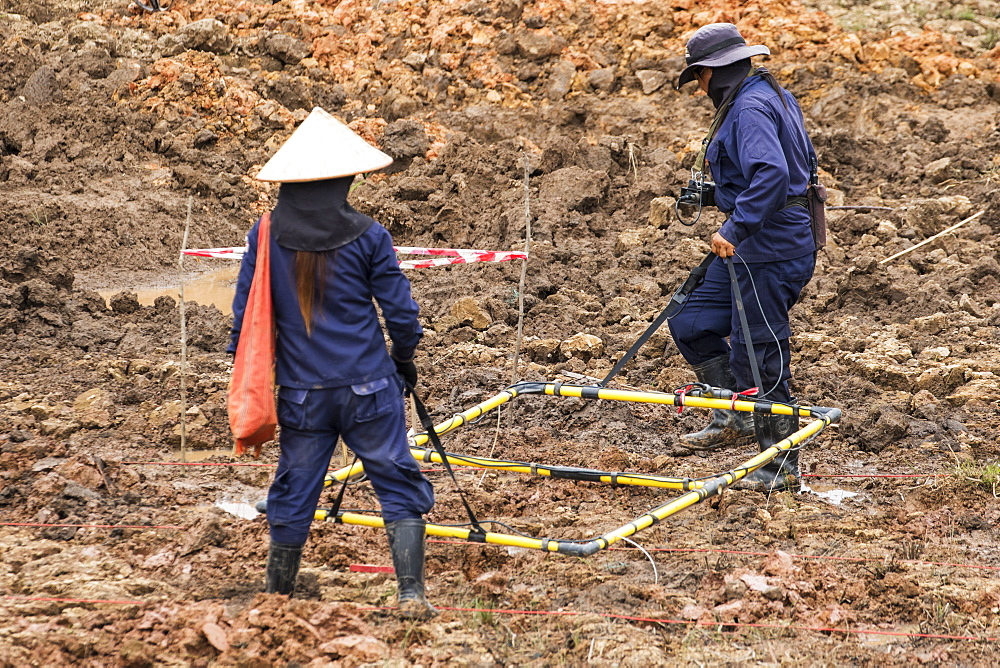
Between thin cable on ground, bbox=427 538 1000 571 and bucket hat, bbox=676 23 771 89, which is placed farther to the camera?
bucket hat, bbox=676 23 771 89

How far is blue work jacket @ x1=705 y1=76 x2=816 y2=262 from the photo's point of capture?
15.9 feet

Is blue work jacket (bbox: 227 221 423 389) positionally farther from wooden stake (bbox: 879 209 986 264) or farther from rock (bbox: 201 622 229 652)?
wooden stake (bbox: 879 209 986 264)

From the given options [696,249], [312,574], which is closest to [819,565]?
[312,574]

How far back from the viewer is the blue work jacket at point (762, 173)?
4.85 metres

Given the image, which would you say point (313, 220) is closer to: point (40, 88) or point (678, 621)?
point (678, 621)

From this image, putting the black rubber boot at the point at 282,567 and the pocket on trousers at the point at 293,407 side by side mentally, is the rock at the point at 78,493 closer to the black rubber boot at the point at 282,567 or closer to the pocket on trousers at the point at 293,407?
the black rubber boot at the point at 282,567

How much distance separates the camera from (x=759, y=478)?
212 inches

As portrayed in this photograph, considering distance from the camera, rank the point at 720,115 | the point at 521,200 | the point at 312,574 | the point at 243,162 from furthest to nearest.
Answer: the point at 243,162, the point at 521,200, the point at 720,115, the point at 312,574

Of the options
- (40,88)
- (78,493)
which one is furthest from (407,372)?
(40,88)

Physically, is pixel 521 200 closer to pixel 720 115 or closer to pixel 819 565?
pixel 720 115

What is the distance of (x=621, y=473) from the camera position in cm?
482

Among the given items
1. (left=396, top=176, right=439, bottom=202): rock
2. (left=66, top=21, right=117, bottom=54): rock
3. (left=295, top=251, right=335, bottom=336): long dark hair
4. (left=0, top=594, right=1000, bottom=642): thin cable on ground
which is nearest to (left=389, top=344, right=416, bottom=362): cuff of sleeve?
(left=295, top=251, right=335, bottom=336): long dark hair

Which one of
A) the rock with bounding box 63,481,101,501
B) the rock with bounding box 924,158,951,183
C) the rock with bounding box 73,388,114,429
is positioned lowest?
the rock with bounding box 73,388,114,429

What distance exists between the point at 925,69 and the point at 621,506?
10821 millimetres
